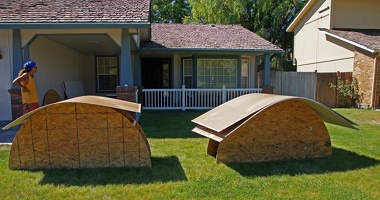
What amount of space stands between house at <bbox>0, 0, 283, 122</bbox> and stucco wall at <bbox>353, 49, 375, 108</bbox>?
4.49 meters

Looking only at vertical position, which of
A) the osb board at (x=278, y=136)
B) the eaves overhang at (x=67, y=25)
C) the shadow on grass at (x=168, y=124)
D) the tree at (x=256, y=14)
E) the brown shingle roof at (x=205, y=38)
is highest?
the tree at (x=256, y=14)

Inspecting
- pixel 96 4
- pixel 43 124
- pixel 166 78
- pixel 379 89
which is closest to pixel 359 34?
pixel 379 89

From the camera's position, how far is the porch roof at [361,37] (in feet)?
38.7

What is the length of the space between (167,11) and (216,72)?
59.1 ft

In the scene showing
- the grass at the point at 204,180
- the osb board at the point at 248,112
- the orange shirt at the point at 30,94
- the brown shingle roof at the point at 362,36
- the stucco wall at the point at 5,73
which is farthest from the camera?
the brown shingle roof at the point at 362,36

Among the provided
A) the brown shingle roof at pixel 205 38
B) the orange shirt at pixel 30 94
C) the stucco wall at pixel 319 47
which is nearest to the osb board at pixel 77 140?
the orange shirt at pixel 30 94

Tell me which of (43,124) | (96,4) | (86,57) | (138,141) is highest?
(96,4)

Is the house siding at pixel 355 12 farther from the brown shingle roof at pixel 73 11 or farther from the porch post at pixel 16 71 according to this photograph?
the porch post at pixel 16 71

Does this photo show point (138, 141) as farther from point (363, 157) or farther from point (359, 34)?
point (359, 34)

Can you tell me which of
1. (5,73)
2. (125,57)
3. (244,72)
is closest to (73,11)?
(125,57)

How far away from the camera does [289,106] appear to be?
14.7 feet

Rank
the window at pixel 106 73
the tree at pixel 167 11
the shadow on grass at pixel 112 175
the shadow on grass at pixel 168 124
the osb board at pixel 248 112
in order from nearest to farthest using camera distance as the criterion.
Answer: the shadow on grass at pixel 112 175 → the osb board at pixel 248 112 → the shadow on grass at pixel 168 124 → the window at pixel 106 73 → the tree at pixel 167 11

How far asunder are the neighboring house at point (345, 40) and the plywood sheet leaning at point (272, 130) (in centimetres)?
911

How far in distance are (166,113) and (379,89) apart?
31.4 ft
